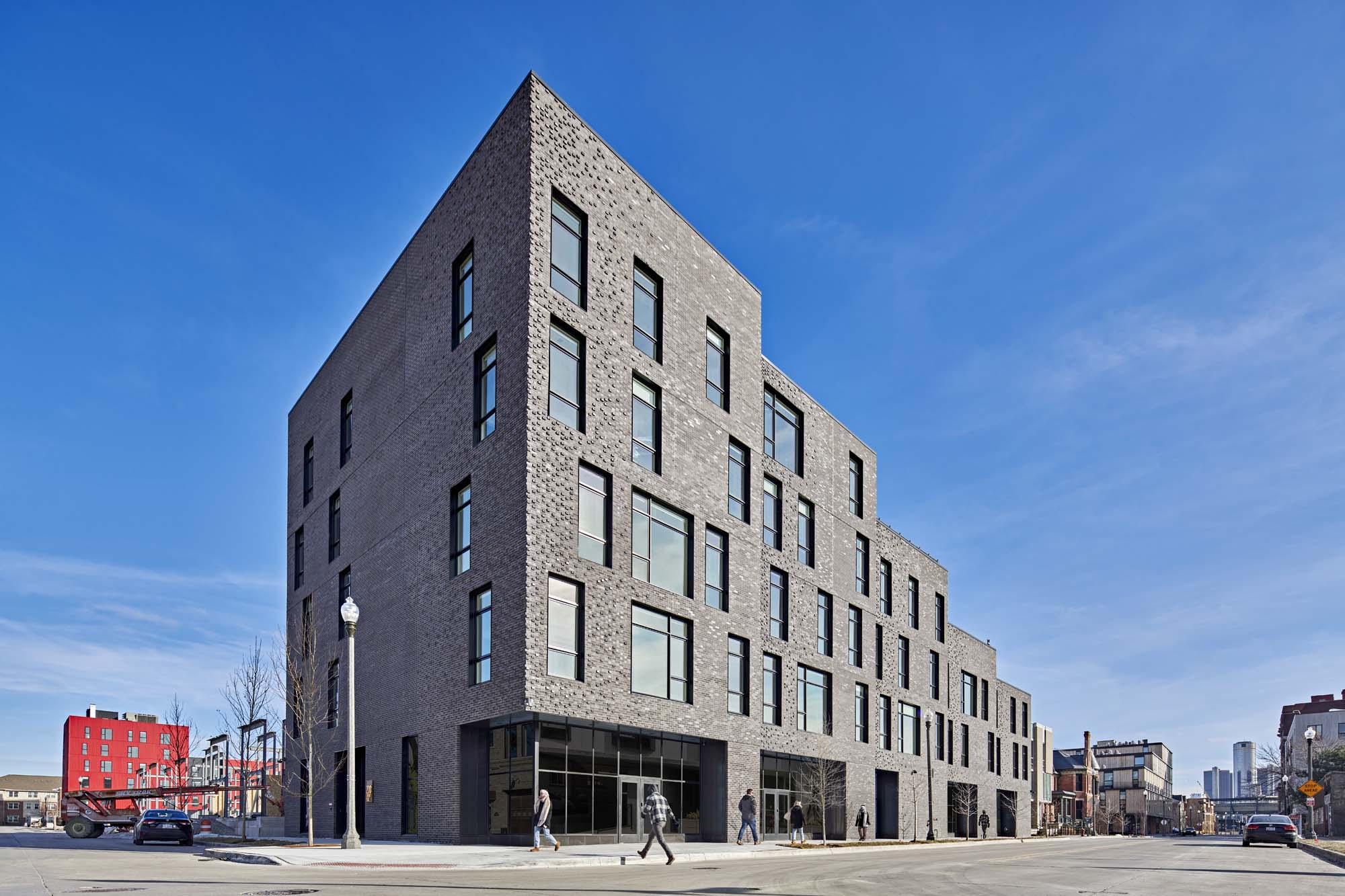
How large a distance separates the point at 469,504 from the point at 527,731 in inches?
288

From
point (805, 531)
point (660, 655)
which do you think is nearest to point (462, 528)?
point (660, 655)

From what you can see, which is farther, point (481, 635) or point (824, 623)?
point (824, 623)

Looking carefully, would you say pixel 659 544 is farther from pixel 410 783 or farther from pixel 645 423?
pixel 410 783

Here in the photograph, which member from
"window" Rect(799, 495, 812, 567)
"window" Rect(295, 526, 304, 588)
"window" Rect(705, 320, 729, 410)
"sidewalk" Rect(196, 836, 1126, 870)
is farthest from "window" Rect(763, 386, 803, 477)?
"window" Rect(295, 526, 304, 588)

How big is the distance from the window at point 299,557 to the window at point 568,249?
25154 millimetres

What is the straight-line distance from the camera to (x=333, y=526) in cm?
4600

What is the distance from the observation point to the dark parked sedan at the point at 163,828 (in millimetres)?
35938

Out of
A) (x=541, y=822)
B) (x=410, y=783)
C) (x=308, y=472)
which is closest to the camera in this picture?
(x=541, y=822)

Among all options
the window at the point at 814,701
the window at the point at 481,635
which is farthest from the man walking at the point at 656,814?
the window at the point at 814,701

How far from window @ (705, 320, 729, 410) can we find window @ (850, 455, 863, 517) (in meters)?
15.4

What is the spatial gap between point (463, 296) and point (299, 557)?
2274 centimetres

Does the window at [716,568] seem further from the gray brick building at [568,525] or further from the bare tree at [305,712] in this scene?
the bare tree at [305,712]

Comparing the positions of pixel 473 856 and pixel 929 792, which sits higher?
pixel 473 856

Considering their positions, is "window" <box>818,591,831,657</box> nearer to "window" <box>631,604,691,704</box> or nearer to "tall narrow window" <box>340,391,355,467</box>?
"window" <box>631,604,691,704</box>
